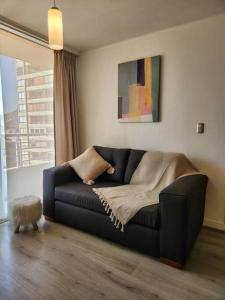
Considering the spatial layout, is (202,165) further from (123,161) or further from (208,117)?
(123,161)

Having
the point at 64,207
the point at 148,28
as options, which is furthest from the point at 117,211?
the point at 148,28

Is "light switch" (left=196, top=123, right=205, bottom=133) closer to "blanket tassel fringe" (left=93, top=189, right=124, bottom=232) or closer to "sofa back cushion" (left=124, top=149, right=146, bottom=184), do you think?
"sofa back cushion" (left=124, top=149, right=146, bottom=184)

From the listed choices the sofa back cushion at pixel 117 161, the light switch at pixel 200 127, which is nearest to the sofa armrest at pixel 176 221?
the light switch at pixel 200 127

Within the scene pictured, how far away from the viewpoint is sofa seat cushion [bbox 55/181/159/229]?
1.88m

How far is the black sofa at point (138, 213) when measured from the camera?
1755mm

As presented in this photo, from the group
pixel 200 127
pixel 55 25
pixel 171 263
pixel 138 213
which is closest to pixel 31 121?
pixel 55 25

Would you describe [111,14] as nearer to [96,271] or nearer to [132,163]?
[132,163]

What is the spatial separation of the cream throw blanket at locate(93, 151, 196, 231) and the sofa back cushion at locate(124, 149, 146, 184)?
0.20 feet

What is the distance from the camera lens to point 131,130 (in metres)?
3.07

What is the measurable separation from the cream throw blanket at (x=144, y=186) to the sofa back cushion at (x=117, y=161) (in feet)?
0.66

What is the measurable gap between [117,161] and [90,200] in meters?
0.78

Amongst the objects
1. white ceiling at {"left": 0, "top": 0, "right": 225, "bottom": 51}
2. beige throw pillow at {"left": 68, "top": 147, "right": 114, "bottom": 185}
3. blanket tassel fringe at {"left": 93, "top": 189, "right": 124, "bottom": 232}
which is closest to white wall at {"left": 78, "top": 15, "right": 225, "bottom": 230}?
white ceiling at {"left": 0, "top": 0, "right": 225, "bottom": 51}

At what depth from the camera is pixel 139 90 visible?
9.45 ft

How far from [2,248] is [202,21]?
317 centimetres
